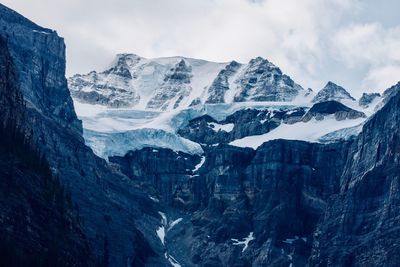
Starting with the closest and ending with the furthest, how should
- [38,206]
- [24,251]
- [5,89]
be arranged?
[24,251], [38,206], [5,89]

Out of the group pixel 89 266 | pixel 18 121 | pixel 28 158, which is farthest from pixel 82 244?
pixel 18 121

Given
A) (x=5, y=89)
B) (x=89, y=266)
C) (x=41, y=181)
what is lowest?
(x=89, y=266)

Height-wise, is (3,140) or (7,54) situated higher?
(7,54)

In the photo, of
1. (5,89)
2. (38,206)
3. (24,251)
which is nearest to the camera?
(24,251)

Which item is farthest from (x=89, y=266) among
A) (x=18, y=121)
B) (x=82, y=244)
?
(x=18, y=121)

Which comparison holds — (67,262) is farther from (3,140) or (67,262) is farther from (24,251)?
(3,140)

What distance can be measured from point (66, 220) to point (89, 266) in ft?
22.9

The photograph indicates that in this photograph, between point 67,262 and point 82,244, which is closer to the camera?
point 67,262

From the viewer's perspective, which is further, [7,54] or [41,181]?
[7,54]

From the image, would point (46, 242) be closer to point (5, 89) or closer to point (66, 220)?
point (66, 220)

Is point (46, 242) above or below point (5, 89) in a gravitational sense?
below

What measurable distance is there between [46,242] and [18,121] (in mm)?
31592

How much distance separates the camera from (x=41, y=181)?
164m

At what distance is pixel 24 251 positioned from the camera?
14650 centimetres
